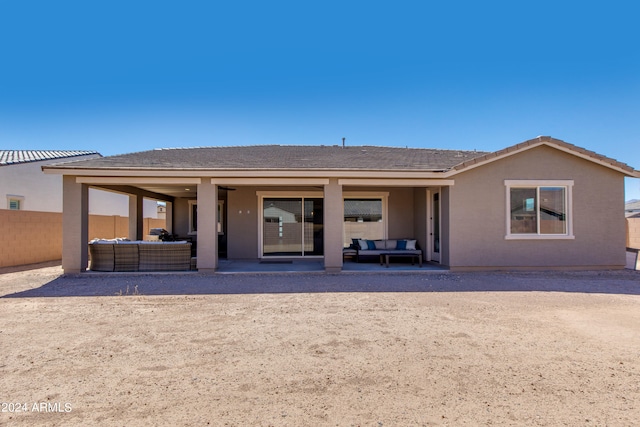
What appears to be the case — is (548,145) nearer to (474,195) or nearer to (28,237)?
(474,195)

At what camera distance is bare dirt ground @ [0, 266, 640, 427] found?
2.89m

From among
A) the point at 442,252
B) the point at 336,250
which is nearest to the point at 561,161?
the point at 442,252

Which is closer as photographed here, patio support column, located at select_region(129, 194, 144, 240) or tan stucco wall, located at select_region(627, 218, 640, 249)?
patio support column, located at select_region(129, 194, 144, 240)

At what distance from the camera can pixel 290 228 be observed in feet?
42.9

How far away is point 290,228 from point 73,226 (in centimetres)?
655

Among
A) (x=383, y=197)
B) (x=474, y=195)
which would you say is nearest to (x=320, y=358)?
(x=474, y=195)

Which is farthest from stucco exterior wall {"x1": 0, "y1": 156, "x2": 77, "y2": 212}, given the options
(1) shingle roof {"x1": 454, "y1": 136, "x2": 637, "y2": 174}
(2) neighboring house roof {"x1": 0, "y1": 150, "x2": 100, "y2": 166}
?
(1) shingle roof {"x1": 454, "y1": 136, "x2": 637, "y2": 174}

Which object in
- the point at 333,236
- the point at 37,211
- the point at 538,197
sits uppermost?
the point at 538,197

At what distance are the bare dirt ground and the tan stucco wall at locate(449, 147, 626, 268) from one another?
2.75 m

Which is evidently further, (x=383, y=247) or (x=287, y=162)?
(x=383, y=247)

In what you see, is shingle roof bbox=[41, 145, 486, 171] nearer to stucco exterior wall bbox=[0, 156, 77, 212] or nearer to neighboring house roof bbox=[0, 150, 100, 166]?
stucco exterior wall bbox=[0, 156, 77, 212]

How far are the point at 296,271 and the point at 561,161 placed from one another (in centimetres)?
834

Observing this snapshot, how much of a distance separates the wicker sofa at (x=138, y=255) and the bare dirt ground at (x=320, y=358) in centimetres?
254

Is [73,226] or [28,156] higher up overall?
[28,156]
